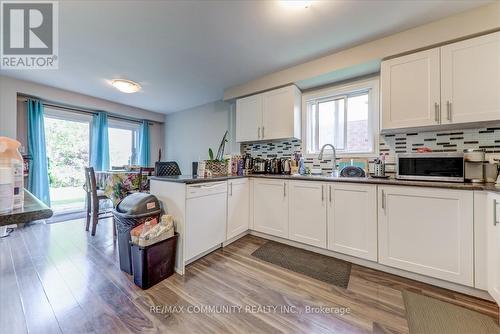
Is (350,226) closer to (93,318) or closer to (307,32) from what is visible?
(307,32)

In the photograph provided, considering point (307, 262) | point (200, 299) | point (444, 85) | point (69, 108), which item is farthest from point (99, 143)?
point (444, 85)

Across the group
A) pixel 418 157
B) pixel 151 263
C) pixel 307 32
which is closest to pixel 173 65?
pixel 307 32

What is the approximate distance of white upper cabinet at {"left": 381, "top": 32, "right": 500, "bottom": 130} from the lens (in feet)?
5.42

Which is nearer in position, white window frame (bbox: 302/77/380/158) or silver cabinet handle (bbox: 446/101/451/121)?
silver cabinet handle (bbox: 446/101/451/121)

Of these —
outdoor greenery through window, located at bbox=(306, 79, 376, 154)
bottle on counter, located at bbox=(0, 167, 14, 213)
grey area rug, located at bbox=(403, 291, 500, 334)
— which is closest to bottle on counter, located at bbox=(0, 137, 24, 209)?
bottle on counter, located at bbox=(0, 167, 14, 213)

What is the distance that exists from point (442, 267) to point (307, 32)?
245cm

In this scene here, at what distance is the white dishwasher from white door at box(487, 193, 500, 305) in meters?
2.25

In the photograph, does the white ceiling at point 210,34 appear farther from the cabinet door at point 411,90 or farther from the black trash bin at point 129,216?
the black trash bin at point 129,216

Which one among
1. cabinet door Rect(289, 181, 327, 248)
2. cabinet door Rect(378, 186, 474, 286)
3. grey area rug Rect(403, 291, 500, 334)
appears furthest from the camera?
cabinet door Rect(289, 181, 327, 248)

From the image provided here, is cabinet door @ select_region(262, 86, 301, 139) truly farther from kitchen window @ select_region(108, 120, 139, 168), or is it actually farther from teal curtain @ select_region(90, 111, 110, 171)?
kitchen window @ select_region(108, 120, 139, 168)

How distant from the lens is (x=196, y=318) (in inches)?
52.3

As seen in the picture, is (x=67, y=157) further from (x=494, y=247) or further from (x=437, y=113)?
(x=494, y=247)

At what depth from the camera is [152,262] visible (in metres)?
1.66

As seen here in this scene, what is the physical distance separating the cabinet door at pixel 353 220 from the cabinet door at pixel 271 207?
0.56 m
